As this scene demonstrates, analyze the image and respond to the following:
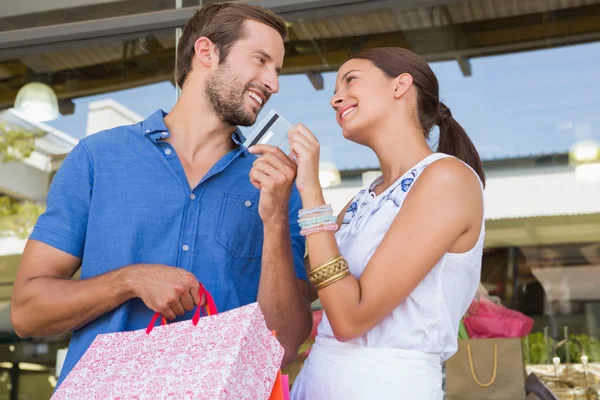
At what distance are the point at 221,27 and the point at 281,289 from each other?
0.75 meters

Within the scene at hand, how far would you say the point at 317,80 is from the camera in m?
5.33

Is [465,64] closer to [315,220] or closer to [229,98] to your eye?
[229,98]

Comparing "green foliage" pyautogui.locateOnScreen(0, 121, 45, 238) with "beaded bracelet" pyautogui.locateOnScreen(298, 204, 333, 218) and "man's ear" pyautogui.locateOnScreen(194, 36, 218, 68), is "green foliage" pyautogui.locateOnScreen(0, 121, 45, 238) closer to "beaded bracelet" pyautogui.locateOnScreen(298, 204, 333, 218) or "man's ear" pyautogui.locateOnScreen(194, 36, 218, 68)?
"man's ear" pyautogui.locateOnScreen(194, 36, 218, 68)

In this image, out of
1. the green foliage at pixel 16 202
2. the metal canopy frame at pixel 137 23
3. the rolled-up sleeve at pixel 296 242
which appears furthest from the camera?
the green foliage at pixel 16 202

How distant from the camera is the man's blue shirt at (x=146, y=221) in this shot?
1802 millimetres

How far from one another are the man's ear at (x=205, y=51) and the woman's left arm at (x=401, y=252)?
0.73m

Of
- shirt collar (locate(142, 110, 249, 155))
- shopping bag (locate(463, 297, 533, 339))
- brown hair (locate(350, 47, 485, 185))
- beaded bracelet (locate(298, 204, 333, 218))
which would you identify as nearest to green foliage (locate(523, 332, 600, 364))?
shopping bag (locate(463, 297, 533, 339))

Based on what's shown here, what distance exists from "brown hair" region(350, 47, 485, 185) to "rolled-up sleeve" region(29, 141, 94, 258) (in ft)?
2.29

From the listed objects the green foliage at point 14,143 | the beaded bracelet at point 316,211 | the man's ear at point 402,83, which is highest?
the green foliage at point 14,143

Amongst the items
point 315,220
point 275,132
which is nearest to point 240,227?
point 275,132

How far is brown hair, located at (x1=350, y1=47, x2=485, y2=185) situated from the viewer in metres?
1.88

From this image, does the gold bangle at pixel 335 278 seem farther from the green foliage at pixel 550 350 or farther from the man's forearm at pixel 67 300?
the green foliage at pixel 550 350

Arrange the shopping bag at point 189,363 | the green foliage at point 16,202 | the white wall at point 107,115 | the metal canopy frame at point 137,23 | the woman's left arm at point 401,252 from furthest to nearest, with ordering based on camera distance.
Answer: the green foliage at point 16,202
the white wall at point 107,115
the metal canopy frame at point 137,23
the woman's left arm at point 401,252
the shopping bag at point 189,363

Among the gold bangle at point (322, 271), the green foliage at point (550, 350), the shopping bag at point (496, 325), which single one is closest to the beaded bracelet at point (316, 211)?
the gold bangle at point (322, 271)
